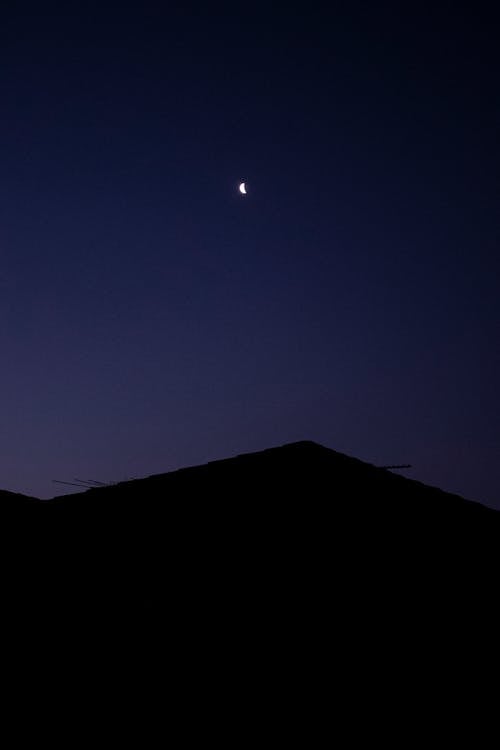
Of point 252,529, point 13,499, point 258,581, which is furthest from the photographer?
point 13,499

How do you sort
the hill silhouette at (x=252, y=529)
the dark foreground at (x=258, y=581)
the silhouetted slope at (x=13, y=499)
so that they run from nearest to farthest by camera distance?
the dark foreground at (x=258, y=581), the hill silhouette at (x=252, y=529), the silhouetted slope at (x=13, y=499)

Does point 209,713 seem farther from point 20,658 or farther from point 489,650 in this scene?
point 489,650

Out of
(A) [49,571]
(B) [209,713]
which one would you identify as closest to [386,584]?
(B) [209,713]

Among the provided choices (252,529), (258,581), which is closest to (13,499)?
(252,529)

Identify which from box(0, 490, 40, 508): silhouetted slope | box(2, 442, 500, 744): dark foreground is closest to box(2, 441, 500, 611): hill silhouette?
box(2, 442, 500, 744): dark foreground

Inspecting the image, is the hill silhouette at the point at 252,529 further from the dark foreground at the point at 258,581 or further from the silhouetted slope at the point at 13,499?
the silhouetted slope at the point at 13,499

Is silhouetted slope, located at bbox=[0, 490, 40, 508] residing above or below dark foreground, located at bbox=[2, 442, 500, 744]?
above

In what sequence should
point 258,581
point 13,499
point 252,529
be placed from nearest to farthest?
1. point 258,581
2. point 252,529
3. point 13,499

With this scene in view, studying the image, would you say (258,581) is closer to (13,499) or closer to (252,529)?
(252,529)

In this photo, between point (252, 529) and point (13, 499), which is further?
point (13, 499)

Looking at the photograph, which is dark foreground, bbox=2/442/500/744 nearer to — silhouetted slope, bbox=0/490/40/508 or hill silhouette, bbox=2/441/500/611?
hill silhouette, bbox=2/441/500/611

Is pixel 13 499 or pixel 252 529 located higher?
pixel 13 499

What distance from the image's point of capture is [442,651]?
13.0ft

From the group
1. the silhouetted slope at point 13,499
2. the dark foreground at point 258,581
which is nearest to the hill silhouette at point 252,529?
the dark foreground at point 258,581
